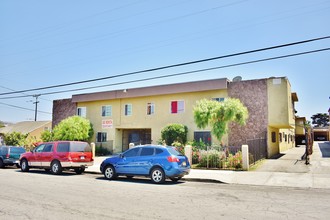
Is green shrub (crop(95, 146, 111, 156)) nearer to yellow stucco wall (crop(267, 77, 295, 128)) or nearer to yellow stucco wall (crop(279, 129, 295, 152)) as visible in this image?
yellow stucco wall (crop(267, 77, 295, 128))

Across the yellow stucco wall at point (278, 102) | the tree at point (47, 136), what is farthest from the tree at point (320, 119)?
the tree at point (47, 136)

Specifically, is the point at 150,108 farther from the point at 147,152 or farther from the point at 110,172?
the point at 147,152

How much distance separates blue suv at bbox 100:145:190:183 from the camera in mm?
12117

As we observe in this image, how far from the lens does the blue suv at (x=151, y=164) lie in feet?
39.8

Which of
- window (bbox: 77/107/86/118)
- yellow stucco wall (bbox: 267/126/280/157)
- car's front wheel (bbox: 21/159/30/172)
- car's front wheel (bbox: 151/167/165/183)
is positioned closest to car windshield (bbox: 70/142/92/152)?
car's front wheel (bbox: 21/159/30/172)

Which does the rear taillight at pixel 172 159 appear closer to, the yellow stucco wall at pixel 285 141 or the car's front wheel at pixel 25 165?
the car's front wheel at pixel 25 165

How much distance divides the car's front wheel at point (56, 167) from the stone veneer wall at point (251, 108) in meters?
13.8

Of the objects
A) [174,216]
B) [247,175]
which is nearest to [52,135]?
[247,175]

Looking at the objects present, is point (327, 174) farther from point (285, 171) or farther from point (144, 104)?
point (144, 104)

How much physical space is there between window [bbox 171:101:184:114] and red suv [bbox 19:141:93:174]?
36.9 ft

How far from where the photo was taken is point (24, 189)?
33.5ft

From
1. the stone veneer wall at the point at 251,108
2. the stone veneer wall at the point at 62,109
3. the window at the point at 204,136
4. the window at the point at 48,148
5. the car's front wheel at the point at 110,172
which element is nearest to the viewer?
the car's front wheel at the point at 110,172

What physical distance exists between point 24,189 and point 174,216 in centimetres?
633

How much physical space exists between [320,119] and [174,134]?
76.3 m
